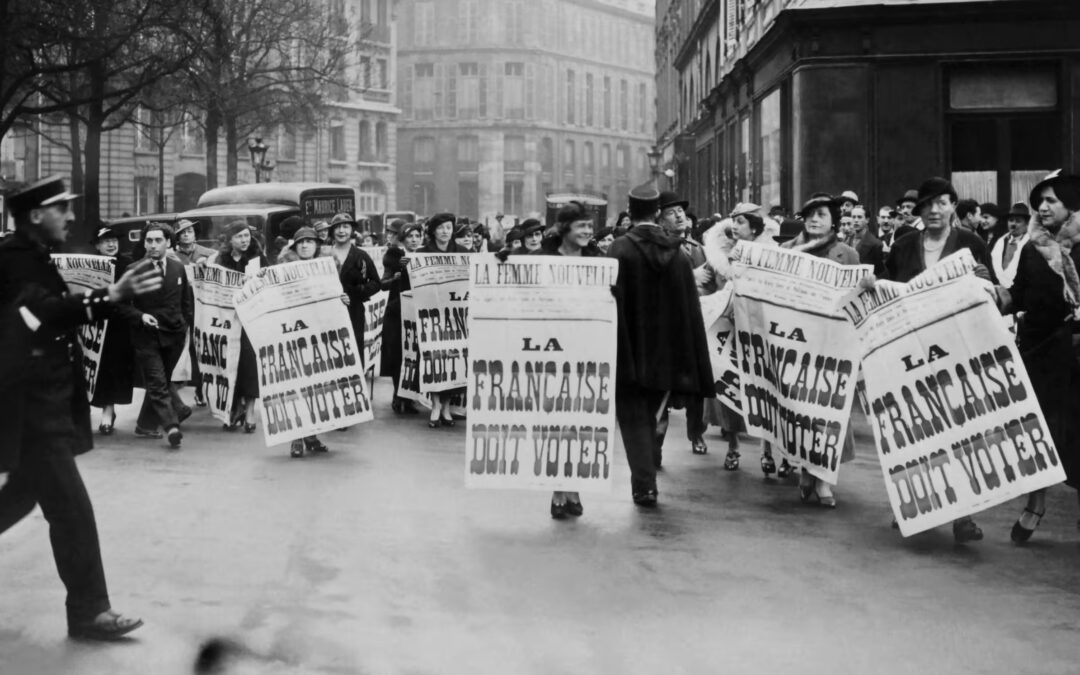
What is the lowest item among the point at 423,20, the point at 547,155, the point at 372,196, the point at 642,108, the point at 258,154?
the point at 258,154

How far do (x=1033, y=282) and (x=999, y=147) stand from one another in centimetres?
1607

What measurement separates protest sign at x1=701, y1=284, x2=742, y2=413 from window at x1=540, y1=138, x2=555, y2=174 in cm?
9308

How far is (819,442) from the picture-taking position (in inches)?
372

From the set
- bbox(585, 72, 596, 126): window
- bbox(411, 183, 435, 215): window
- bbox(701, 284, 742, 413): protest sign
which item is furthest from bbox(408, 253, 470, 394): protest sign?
bbox(585, 72, 596, 126): window

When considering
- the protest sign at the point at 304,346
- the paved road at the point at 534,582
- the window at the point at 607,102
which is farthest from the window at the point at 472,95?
the paved road at the point at 534,582

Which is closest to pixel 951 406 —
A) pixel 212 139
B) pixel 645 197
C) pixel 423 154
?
pixel 645 197

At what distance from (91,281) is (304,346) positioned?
2.97m

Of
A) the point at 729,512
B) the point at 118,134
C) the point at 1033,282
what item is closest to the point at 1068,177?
the point at 1033,282

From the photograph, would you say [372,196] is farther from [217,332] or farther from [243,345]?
[243,345]

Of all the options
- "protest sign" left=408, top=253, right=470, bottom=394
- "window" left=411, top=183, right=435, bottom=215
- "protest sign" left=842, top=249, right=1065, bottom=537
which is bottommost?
"protest sign" left=842, top=249, right=1065, bottom=537

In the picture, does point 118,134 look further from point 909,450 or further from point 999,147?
point 909,450

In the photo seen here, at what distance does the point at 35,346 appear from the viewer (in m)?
6.19

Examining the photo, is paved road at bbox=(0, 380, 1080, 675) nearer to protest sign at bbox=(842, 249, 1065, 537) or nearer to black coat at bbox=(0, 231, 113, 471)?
protest sign at bbox=(842, 249, 1065, 537)

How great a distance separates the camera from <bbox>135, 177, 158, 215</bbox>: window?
64.8m
